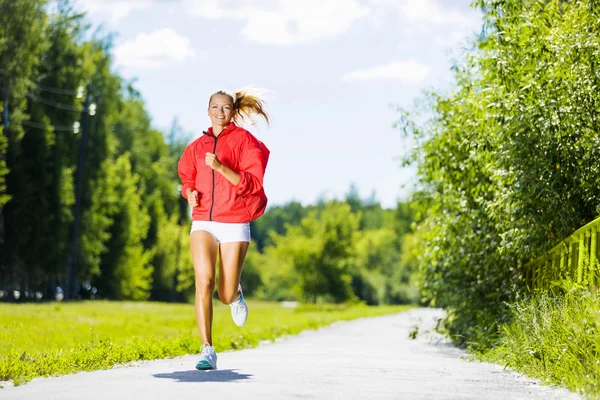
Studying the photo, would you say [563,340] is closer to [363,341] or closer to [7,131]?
[363,341]

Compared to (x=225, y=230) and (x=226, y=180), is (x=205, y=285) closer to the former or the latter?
(x=225, y=230)

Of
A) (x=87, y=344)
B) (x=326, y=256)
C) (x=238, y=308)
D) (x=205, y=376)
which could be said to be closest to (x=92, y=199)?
(x=326, y=256)

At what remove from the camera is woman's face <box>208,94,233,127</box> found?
29.8ft

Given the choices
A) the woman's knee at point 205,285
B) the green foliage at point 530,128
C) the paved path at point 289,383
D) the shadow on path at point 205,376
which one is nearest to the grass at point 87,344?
the paved path at point 289,383

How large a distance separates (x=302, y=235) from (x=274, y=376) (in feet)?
179

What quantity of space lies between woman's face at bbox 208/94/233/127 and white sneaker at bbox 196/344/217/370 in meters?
2.00

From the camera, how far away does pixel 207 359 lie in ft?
29.2

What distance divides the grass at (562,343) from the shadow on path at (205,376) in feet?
8.36

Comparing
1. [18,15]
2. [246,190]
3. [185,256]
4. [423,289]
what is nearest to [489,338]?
[423,289]

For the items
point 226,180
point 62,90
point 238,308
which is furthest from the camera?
point 62,90

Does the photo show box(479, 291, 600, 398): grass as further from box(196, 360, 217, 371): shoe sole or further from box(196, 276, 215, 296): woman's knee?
box(196, 276, 215, 296): woman's knee

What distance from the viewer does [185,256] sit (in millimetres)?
77812

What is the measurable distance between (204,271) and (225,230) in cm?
41

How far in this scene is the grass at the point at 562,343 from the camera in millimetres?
7609
